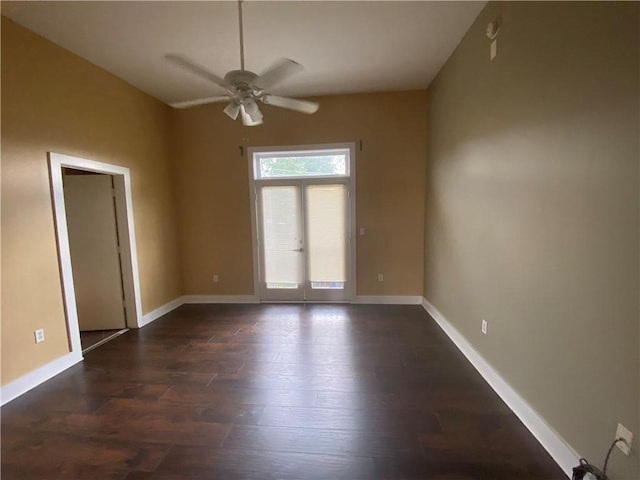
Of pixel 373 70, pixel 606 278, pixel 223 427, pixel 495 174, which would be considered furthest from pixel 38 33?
pixel 606 278

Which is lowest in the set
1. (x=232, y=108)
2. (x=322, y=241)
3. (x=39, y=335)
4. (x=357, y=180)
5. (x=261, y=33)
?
(x=39, y=335)

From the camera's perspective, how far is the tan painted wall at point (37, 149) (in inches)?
89.5

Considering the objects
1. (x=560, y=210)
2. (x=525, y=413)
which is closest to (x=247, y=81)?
(x=560, y=210)

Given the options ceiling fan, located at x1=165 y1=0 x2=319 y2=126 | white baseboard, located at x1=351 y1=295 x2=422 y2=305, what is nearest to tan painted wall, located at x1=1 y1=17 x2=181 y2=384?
ceiling fan, located at x1=165 y1=0 x2=319 y2=126

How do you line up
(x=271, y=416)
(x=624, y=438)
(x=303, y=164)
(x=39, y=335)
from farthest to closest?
(x=303, y=164) < (x=39, y=335) < (x=271, y=416) < (x=624, y=438)

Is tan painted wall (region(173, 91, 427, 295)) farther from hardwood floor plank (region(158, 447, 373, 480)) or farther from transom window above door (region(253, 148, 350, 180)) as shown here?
hardwood floor plank (region(158, 447, 373, 480))

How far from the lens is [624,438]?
1.20 m

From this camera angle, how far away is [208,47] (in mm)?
2844

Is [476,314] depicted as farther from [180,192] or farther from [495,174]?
[180,192]

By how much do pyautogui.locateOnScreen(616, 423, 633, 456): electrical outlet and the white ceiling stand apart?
301 cm

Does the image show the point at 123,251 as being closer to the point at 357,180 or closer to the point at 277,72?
the point at 277,72

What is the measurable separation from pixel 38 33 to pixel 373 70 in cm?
335

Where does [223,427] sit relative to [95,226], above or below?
below

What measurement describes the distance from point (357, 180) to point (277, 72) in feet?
7.85
